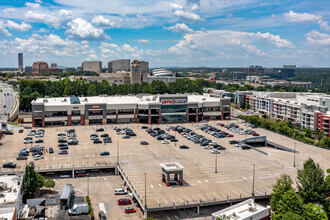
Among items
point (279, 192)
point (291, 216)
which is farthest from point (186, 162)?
point (291, 216)

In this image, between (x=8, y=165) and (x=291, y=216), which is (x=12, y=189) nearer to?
(x=8, y=165)

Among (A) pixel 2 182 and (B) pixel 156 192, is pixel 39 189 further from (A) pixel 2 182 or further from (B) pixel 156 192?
(B) pixel 156 192

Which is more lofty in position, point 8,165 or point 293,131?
point 293,131

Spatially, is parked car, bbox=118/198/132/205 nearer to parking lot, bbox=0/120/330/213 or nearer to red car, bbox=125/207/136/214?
parking lot, bbox=0/120/330/213

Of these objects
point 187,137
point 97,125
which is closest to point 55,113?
point 97,125

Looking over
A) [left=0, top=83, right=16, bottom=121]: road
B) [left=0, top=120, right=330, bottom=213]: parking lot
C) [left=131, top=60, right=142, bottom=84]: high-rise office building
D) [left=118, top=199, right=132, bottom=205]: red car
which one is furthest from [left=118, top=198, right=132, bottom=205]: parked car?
[left=131, top=60, right=142, bottom=84]: high-rise office building

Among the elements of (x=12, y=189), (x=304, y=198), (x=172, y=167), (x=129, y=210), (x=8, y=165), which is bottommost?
(x=129, y=210)

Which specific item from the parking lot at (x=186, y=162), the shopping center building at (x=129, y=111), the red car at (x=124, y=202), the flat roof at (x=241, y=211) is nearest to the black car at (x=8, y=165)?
the parking lot at (x=186, y=162)
